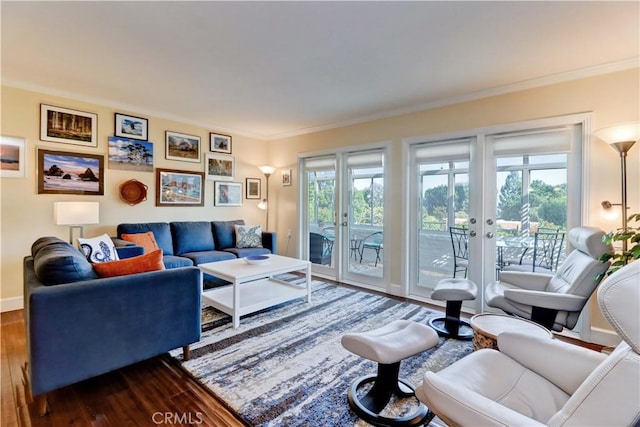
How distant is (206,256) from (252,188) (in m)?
1.82

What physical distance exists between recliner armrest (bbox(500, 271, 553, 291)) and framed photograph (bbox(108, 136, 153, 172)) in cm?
450

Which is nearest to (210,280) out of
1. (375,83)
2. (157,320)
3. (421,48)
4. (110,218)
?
(110,218)

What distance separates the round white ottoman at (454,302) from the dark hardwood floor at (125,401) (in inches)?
75.1

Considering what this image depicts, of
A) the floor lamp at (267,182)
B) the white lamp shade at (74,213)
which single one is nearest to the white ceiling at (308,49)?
the white lamp shade at (74,213)

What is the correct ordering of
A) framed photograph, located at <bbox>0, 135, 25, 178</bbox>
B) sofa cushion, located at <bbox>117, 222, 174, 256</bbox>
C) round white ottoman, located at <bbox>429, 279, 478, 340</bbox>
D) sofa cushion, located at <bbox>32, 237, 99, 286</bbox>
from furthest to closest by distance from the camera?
1. sofa cushion, located at <bbox>117, 222, 174, 256</bbox>
2. framed photograph, located at <bbox>0, 135, 25, 178</bbox>
3. round white ottoman, located at <bbox>429, 279, 478, 340</bbox>
4. sofa cushion, located at <bbox>32, 237, 99, 286</bbox>

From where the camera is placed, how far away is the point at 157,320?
6.57ft

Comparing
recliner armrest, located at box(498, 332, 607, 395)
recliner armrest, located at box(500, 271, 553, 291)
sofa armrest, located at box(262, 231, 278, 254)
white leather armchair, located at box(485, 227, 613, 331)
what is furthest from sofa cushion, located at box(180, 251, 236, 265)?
recliner armrest, located at box(498, 332, 607, 395)

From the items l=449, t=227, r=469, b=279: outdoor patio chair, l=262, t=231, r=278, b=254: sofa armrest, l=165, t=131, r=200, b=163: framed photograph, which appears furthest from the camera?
l=262, t=231, r=278, b=254: sofa armrest

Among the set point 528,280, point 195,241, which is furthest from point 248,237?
point 528,280

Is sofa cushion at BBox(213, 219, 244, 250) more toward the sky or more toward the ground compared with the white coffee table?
more toward the sky

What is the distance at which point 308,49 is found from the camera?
2.45 meters

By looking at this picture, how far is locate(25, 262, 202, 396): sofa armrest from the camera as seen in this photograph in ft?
5.19

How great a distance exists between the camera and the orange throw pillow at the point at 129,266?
191 centimetres

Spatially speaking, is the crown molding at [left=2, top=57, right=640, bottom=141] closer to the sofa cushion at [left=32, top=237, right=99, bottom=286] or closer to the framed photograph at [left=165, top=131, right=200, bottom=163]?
the framed photograph at [left=165, top=131, right=200, bottom=163]
